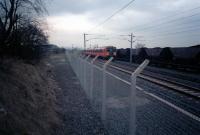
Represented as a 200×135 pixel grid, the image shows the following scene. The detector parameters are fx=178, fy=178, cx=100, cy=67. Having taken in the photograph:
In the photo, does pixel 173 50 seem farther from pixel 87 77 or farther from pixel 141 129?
pixel 141 129

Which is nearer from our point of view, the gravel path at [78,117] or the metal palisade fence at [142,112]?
the metal palisade fence at [142,112]

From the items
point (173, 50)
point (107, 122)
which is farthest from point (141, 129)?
point (173, 50)

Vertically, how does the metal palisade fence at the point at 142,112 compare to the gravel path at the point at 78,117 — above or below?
above

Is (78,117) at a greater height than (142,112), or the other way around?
(142,112)

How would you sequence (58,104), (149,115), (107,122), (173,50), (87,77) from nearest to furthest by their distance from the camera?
1. (149,115)
2. (107,122)
3. (58,104)
4. (87,77)
5. (173,50)

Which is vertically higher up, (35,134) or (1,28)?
(1,28)

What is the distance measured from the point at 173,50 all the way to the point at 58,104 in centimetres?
1993

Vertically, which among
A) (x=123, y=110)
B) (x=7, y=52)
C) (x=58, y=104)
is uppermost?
(x=7, y=52)

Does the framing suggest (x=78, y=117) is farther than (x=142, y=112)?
Yes

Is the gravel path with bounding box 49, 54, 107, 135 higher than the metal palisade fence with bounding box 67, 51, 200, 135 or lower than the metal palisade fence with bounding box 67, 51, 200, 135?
lower

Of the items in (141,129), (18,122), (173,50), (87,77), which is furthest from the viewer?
(173,50)

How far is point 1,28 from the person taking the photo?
11.4 meters

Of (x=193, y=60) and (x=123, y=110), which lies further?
(x=193, y=60)

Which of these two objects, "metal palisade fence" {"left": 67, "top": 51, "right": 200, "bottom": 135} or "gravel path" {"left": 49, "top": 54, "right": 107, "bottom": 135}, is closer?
"metal palisade fence" {"left": 67, "top": 51, "right": 200, "bottom": 135}
